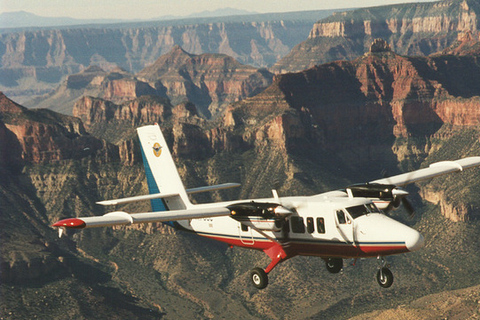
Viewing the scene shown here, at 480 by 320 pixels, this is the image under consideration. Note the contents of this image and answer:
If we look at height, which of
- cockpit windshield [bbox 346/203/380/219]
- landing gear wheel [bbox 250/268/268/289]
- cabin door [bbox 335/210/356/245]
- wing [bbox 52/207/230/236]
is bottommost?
landing gear wheel [bbox 250/268/268/289]

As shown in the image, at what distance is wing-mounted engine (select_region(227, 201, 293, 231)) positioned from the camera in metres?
68.6

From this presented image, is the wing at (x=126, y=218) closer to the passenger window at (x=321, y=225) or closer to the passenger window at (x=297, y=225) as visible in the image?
the passenger window at (x=297, y=225)

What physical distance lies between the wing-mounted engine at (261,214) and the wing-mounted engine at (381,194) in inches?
268

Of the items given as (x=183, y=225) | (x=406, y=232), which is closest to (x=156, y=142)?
(x=183, y=225)

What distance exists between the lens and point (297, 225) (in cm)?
7106

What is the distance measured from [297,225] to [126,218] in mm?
15633

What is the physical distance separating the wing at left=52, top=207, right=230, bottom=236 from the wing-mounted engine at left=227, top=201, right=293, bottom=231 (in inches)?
64.4

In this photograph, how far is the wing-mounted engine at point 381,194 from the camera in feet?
229

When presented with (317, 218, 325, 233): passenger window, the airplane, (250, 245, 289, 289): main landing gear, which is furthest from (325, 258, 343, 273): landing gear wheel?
(317, 218, 325, 233): passenger window

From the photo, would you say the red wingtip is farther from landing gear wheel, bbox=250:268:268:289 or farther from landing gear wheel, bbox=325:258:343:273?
landing gear wheel, bbox=325:258:343:273

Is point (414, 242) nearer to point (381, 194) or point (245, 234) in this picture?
point (381, 194)

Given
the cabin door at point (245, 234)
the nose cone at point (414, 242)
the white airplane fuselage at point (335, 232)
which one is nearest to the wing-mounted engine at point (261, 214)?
the white airplane fuselage at point (335, 232)

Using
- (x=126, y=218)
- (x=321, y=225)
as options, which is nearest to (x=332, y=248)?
(x=321, y=225)

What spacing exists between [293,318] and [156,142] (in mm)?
109502
